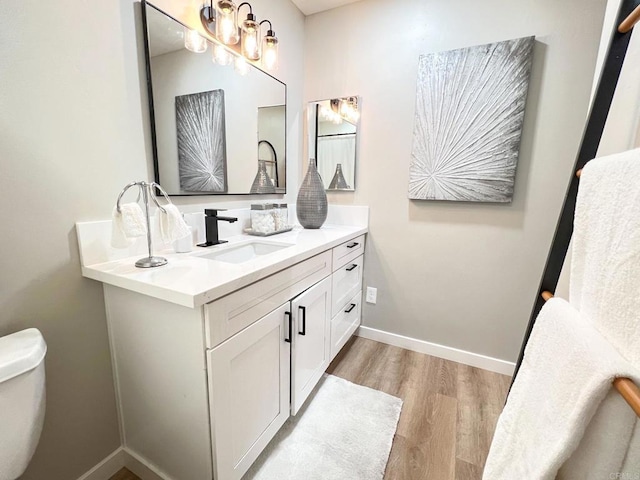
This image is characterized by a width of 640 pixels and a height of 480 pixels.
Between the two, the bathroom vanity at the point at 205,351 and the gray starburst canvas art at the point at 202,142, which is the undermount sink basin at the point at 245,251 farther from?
the gray starburst canvas art at the point at 202,142

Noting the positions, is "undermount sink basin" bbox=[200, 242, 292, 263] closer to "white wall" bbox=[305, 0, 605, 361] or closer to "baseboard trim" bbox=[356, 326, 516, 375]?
"white wall" bbox=[305, 0, 605, 361]

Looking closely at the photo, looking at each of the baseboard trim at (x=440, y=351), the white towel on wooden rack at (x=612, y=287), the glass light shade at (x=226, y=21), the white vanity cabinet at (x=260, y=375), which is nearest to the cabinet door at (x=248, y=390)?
the white vanity cabinet at (x=260, y=375)

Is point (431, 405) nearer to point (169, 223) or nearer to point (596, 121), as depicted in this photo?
point (596, 121)

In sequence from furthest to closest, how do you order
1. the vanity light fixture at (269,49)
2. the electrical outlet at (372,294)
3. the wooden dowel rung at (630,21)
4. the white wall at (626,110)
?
the electrical outlet at (372,294) → the vanity light fixture at (269,49) → the white wall at (626,110) → the wooden dowel rung at (630,21)

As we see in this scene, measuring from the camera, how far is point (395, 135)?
5.90ft

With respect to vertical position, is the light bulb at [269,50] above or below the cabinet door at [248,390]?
above

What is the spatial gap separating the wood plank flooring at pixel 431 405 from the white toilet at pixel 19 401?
1.89ft

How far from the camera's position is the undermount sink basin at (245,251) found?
51.4 inches

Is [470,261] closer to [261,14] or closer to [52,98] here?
[261,14]

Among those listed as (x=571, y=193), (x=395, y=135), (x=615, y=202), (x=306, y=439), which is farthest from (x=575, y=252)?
(x=395, y=135)

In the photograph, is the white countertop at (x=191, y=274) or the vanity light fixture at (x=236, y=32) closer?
the white countertop at (x=191, y=274)

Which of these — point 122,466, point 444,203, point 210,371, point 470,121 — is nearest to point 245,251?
point 210,371

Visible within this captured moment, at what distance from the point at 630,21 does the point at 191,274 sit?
4.42 ft

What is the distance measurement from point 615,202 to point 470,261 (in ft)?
4.18
